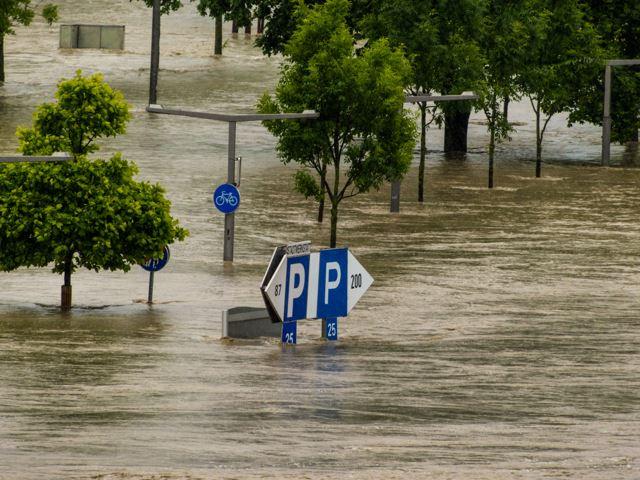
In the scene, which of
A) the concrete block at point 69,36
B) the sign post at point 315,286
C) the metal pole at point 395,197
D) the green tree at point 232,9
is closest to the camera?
the sign post at point 315,286

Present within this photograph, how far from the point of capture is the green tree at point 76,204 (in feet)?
113

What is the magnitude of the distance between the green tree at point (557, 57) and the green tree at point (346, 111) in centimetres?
1594

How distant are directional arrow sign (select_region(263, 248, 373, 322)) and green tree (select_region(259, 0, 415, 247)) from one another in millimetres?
18273

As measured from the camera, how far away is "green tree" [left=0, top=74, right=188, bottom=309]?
1351 inches

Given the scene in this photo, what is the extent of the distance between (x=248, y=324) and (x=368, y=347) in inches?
108

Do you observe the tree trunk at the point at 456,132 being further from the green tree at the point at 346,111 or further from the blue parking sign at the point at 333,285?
the blue parking sign at the point at 333,285

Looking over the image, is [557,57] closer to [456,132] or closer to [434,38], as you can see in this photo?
[456,132]

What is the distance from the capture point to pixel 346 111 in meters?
46.6

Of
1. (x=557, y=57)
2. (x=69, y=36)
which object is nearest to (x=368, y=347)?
(x=557, y=57)

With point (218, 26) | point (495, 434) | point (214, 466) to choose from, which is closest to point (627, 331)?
point (495, 434)

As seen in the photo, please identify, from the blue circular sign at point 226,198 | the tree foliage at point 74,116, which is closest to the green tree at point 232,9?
the blue circular sign at point 226,198

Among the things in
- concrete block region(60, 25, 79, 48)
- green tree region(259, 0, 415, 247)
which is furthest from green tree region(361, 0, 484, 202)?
concrete block region(60, 25, 79, 48)

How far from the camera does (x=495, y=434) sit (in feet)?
54.6

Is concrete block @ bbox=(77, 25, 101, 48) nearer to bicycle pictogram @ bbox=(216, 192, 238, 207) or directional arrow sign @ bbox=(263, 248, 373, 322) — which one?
bicycle pictogram @ bbox=(216, 192, 238, 207)
